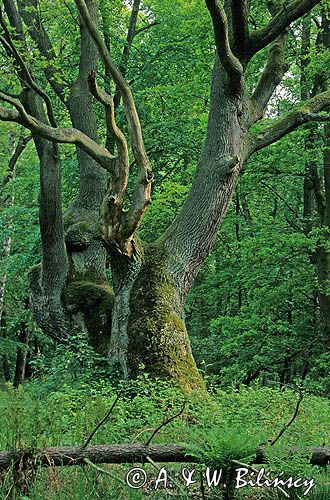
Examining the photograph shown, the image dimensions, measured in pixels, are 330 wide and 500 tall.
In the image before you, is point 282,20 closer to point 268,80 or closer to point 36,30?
point 268,80

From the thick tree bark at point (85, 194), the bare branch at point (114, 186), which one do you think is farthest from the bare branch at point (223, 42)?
the thick tree bark at point (85, 194)

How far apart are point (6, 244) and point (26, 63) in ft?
31.6

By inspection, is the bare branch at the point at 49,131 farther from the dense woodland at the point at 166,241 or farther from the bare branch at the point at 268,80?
the bare branch at the point at 268,80

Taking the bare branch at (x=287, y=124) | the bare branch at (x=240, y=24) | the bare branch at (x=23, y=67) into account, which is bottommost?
the bare branch at (x=287, y=124)

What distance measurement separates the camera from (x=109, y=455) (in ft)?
12.7

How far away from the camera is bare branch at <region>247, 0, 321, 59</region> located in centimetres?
852

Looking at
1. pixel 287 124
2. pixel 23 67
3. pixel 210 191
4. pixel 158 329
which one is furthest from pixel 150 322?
pixel 23 67

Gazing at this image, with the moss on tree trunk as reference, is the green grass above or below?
below

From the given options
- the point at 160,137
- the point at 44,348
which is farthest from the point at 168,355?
the point at 44,348

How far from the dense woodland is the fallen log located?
7 centimetres

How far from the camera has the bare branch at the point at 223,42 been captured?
7982 mm

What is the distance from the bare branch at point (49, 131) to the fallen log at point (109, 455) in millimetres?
5358

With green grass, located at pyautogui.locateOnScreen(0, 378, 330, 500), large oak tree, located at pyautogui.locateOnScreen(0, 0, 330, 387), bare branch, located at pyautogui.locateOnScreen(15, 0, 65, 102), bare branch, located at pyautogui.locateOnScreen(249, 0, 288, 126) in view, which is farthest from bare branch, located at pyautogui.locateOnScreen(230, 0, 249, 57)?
green grass, located at pyautogui.locateOnScreen(0, 378, 330, 500)

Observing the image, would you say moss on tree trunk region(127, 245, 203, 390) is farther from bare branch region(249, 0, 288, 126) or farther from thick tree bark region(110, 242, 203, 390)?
bare branch region(249, 0, 288, 126)
